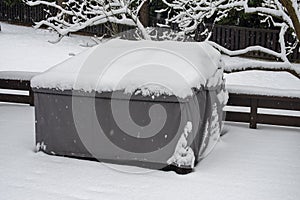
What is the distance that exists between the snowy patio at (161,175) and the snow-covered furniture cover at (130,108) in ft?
0.66

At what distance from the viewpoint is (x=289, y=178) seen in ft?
15.6

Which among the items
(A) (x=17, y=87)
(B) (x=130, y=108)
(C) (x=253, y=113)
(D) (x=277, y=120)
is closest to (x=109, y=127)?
(B) (x=130, y=108)

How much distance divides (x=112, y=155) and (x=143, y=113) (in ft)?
2.08

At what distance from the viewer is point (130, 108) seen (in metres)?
4.77

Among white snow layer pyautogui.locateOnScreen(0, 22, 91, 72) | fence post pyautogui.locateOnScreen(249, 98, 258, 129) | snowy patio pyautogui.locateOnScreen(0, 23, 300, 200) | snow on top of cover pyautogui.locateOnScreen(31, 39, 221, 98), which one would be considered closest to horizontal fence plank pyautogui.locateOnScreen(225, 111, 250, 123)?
fence post pyautogui.locateOnScreen(249, 98, 258, 129)

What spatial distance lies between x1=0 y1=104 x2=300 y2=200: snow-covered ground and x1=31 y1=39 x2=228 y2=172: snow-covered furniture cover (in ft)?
0.66

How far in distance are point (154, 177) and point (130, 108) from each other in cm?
80

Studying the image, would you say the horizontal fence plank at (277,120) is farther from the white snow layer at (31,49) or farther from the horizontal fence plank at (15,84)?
the white snow layer at (31,49)

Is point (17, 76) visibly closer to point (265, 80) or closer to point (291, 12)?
point (291, 12)

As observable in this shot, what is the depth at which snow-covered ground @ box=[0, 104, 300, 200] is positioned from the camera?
4.19 meters

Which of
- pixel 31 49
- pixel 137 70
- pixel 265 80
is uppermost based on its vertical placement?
pixel 137 70

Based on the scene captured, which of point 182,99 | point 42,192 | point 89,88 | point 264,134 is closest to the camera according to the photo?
point 42,192

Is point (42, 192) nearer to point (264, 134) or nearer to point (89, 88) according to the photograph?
point (89, 88)

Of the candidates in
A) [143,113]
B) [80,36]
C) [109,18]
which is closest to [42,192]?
[143,113]
